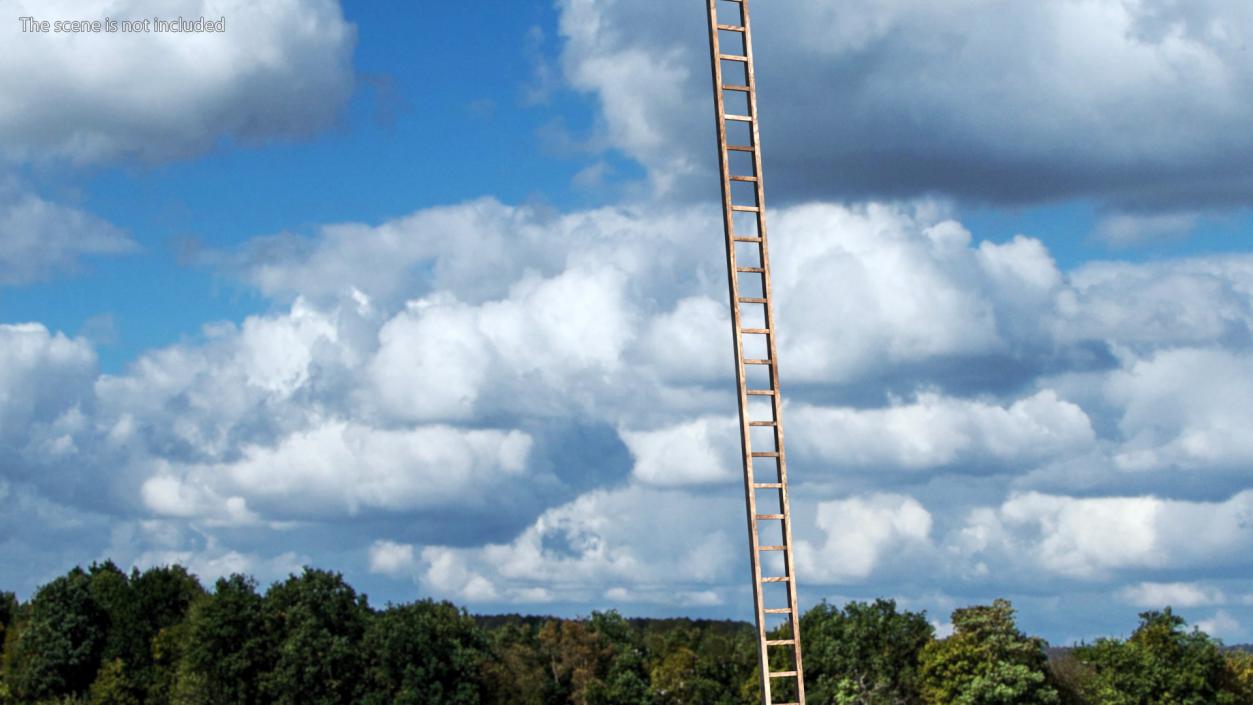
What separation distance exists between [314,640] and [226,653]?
8.03 meters

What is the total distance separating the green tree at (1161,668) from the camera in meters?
117

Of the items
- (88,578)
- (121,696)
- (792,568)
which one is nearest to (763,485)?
(792,568)

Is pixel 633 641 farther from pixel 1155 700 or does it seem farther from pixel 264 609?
pixel 1155 700

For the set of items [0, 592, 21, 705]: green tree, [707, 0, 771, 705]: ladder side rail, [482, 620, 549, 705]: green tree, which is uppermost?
[0, 592, 21, 705]: green tree

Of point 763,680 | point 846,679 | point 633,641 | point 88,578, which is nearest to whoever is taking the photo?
point 763,680

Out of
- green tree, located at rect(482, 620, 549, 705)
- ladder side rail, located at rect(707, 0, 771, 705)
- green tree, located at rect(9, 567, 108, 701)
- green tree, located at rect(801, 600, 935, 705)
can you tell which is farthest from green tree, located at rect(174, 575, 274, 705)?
ladder side rail, located at rect(707, 0, 771, 705)

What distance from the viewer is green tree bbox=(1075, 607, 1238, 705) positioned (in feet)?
384

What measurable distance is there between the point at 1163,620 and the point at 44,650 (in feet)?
336

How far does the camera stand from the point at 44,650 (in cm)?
14625

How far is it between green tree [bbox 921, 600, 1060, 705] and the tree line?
0.52 ft

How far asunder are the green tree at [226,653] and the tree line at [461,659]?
151 mm

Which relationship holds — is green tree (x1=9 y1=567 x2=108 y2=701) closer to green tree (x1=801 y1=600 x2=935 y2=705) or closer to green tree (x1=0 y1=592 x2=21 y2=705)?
green tree (x1=0 y1=592 x2=21 y2=705)

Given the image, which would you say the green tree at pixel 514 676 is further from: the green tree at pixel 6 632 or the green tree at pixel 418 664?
the green tree at pixel 6 632

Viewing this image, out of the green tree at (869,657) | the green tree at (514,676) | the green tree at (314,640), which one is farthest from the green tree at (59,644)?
the green tree at (869,657)
